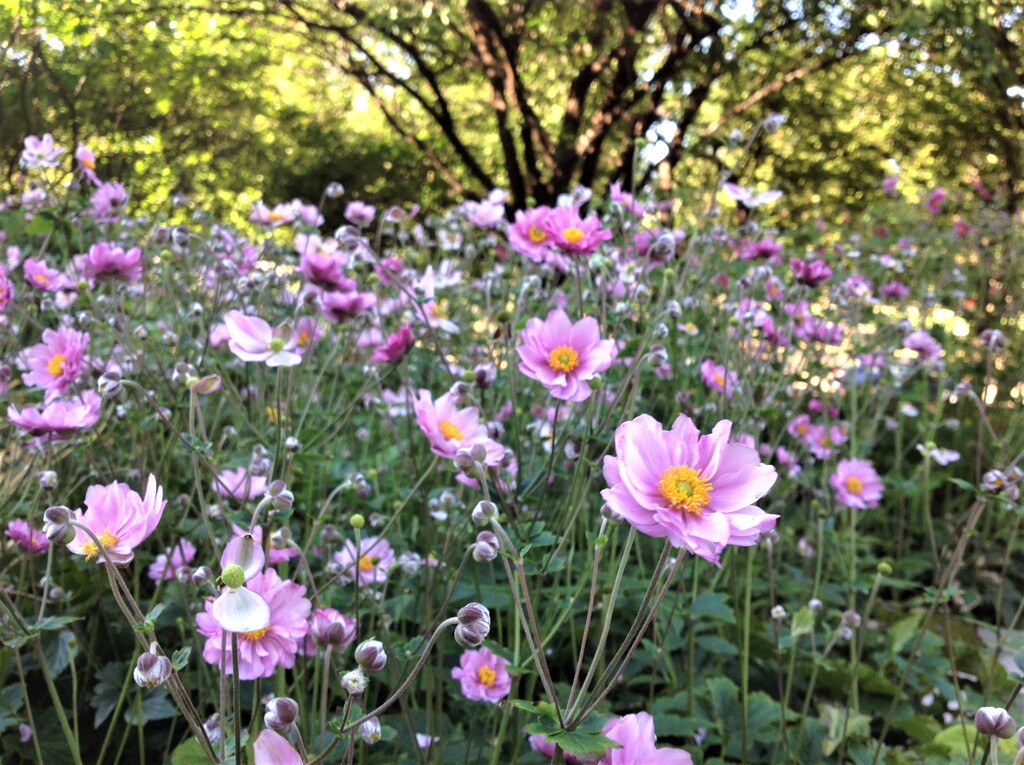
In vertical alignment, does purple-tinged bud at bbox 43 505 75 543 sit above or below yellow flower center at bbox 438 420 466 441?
above

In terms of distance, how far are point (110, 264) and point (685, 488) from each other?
1.41m

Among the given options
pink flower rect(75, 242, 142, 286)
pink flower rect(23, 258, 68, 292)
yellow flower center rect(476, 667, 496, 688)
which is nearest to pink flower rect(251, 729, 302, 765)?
yellow flower center rect(476, 667, 496, 688)

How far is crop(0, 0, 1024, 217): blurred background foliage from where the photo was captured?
465 cm

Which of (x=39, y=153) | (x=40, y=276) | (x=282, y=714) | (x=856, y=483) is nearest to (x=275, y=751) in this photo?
(x=282, y=714)

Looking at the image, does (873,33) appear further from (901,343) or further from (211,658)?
(211,658)

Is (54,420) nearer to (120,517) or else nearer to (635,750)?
(120,517)

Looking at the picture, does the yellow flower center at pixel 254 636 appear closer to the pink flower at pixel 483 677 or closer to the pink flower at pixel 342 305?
the pink flower at pixel 483 677

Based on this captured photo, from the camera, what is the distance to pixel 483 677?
4.62 ft

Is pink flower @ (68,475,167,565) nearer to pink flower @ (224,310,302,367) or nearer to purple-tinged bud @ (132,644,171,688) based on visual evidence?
purple-tinged bud @ (132,644,171,688)

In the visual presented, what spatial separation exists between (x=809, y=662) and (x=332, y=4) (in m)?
6.50

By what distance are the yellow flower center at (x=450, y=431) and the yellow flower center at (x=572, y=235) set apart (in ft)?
1.47

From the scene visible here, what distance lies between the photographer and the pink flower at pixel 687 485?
0.76 meters

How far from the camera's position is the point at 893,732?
200cm

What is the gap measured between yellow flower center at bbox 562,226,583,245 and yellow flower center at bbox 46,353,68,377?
1054mm
